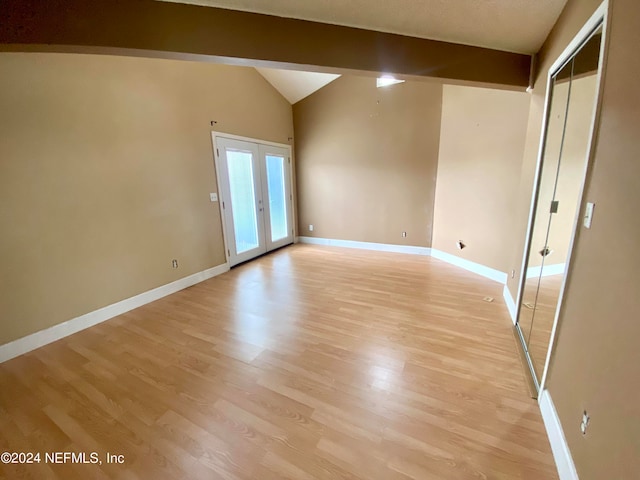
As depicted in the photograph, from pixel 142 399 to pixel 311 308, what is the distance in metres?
1.63

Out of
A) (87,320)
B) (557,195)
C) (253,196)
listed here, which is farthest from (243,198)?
(557,195)

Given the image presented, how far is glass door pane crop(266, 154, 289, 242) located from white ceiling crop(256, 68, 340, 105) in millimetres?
1287

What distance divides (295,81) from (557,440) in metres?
5.51

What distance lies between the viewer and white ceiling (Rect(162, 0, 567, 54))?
1662mm

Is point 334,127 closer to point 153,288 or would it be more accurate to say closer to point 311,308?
point 311,308

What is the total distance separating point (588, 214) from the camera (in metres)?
1.21

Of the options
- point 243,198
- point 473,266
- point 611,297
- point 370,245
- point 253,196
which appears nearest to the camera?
point 611,297

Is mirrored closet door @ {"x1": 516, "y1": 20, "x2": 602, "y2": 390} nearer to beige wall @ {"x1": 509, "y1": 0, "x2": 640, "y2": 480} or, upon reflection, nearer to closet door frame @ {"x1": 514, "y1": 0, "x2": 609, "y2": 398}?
closet door frame @ {"x1": 514, "y1": 0, "x2": 609, "y2": 398}

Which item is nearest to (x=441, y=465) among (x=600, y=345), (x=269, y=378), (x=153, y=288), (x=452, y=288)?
(x=600, y=345)

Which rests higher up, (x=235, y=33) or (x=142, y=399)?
A: (x=235, y=33)

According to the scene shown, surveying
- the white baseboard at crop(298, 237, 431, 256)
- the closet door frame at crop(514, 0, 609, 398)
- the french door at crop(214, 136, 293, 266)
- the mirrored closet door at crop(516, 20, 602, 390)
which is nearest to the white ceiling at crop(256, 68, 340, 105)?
the french door at crop(214, 136, 293, 266)

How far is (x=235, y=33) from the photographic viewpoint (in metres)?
1.80

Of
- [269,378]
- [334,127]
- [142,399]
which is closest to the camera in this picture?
[142,399]

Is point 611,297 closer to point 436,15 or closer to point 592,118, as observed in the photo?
point 592,118
